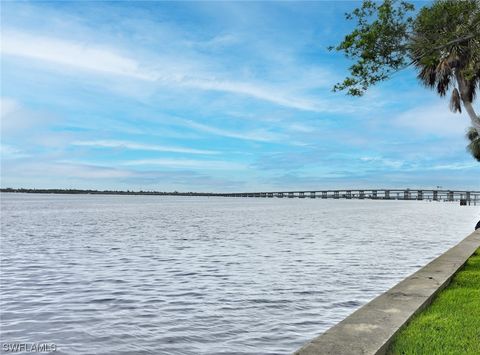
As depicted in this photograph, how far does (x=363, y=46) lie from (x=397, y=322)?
20.4 ft

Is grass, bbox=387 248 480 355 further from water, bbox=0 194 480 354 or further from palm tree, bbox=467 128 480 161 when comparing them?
palm tree, bbox=467 128 480 161

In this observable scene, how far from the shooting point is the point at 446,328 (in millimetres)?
7047

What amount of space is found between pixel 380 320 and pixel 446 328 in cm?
93

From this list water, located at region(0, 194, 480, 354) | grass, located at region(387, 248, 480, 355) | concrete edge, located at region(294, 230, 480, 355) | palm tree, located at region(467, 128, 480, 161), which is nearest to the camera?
concrete edge, located at region(294, 230, 480, 355)

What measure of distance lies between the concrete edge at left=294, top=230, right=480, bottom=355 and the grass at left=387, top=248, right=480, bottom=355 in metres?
0.14

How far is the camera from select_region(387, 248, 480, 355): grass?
6156 millimetres

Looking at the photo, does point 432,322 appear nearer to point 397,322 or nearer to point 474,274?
point 397,322

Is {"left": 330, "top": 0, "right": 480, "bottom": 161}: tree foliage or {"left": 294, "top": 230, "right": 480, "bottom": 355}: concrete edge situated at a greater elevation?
{"left": 330, "top": 0, "right": 480, "bottom": 161}: tree foliage

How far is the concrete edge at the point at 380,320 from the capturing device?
5879 mm

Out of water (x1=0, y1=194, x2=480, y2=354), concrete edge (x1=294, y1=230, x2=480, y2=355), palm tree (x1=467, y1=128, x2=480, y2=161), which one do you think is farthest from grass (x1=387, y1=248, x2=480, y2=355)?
palm tree (x1=467, y1=128, x2=480, y2=161)

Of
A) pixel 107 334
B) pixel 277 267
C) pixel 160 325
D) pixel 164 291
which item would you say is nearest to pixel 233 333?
pixel 160 325

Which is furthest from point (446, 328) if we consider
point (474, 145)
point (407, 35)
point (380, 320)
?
point (474, 145)

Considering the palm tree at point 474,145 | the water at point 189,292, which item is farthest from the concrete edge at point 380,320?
the palm tree at point 474,145

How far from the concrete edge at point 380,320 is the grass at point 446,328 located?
0.14 meters
